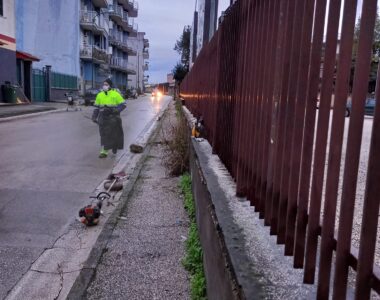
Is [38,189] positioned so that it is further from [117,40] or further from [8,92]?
[117,40]

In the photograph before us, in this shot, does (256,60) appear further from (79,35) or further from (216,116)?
(79,35)

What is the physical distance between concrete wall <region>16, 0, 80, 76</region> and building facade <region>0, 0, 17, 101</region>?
15.1 meters

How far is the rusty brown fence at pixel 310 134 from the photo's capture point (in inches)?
56.2

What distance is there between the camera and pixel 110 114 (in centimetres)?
1092

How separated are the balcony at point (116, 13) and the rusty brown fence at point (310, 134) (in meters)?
67.4

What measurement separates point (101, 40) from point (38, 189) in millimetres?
55813

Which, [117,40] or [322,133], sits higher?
[117,40]

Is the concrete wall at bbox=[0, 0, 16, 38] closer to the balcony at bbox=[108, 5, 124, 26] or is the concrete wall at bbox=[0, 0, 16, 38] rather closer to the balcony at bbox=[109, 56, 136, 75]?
the balcony at bbox=[109, 56, 136, 75]

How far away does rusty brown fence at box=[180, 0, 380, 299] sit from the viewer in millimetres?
1427

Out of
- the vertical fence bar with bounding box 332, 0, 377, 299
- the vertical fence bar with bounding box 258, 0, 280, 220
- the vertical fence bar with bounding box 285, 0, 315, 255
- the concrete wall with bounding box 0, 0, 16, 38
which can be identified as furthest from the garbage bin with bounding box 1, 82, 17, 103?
the vertical fence bar with bounding box 332, 0, 377, 299

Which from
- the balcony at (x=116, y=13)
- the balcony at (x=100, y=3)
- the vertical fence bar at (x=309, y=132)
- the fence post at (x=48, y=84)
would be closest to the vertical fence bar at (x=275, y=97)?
the vertical fence bar at (x=309, y=132)

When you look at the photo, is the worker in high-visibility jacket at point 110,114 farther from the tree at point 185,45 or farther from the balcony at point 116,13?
the balcony at point 116,13

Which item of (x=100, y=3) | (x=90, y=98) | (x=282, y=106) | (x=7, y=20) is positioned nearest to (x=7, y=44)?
(x=7, y=20)

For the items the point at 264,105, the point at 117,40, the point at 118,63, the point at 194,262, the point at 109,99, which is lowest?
the point at 194,262
